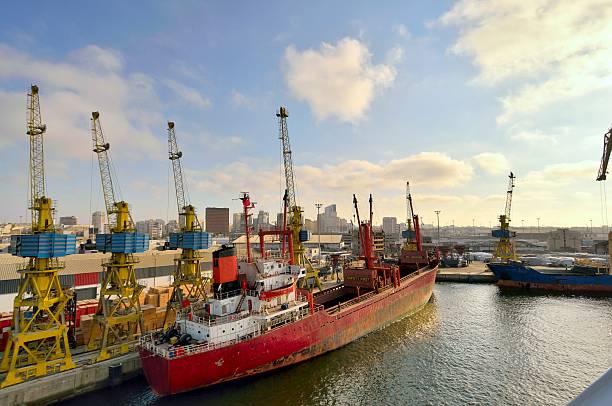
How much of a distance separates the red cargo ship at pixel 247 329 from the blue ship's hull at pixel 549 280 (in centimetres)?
3872

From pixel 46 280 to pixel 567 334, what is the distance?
4795 centimetres

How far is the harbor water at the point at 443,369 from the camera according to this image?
23203mm

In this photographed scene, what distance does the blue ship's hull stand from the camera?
56.0 meters

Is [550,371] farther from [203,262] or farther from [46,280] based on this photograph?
[203,262]

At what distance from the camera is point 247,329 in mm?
26422

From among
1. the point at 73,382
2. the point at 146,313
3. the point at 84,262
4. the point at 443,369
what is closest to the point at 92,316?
the point at 146,313

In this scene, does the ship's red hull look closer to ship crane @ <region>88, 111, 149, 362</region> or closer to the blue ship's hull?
ship crane @ <region>88, 111, 149, 362</region>

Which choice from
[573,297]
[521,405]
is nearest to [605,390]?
[521,405]

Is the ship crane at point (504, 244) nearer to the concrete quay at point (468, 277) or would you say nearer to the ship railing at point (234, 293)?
the concrete quay at point (468, 277)

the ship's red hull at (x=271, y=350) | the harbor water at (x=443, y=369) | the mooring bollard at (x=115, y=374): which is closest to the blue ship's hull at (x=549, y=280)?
the harbor water at (x=443, y=369)

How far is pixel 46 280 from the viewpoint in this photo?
2539cm

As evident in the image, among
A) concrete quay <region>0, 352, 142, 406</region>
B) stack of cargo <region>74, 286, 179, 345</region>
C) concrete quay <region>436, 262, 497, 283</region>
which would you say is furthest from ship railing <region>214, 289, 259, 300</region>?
concrete quay <region>436, 262, 497, 283</region>

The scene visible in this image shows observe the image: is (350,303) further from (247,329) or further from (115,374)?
(115,374)

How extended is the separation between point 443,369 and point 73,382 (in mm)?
27805
